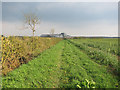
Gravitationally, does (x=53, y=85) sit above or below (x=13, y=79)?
below

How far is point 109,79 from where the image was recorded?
14.8ft

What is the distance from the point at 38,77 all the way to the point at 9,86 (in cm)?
153

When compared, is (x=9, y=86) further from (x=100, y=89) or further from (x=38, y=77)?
(x=100, y=89)

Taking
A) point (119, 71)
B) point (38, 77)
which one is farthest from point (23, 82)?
point (119, 71)

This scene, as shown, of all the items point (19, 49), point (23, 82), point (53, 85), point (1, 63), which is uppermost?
point (19, 49)

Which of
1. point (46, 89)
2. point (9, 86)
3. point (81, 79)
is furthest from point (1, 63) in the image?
point (81, 79)

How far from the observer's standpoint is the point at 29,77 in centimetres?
440

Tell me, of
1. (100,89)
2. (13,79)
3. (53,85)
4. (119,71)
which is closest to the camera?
(100,89)

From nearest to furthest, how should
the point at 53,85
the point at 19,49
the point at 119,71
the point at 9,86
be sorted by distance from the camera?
the point at 9,86 → the point at 53,85 → the point at 119,71 → the point at 19,49

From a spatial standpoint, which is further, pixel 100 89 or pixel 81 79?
pixel 81 79

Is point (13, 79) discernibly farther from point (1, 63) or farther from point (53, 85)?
point (53, 85)

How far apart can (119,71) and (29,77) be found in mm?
6066

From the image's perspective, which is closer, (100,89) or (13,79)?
(100,89)

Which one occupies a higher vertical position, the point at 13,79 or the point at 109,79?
the point at 13,79
